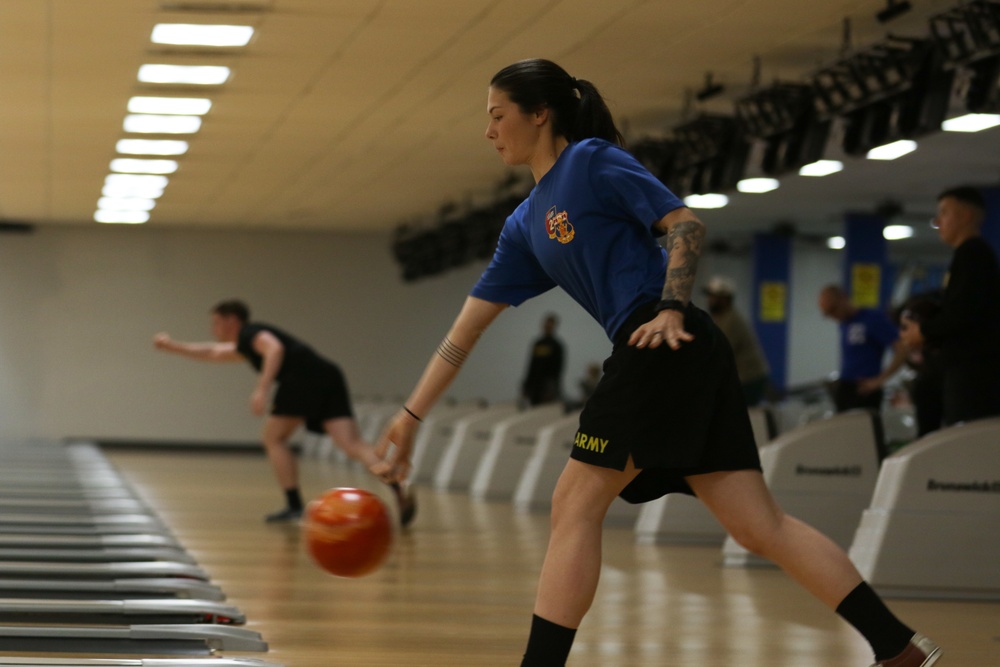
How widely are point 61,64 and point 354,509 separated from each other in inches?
217

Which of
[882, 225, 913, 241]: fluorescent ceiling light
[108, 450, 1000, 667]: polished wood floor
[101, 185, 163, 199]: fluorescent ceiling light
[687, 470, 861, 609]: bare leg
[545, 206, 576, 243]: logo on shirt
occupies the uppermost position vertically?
[882, 225, 913, 241]: fluorescent ceiling light

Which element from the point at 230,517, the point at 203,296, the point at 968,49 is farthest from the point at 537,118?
the point at 203,296

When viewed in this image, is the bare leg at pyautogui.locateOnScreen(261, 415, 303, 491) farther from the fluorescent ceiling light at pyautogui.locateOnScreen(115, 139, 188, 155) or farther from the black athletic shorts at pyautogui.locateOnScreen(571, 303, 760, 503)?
the black athletic shorts at pyautogui.locateOnScreen(571, 303, 760, 503)

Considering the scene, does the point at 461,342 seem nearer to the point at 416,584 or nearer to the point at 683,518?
the point at 416,584

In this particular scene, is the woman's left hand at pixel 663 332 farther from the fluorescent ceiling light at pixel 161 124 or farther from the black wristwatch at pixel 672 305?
the fluorescent ceiling light at pixel 161 124

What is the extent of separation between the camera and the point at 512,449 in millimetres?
9633

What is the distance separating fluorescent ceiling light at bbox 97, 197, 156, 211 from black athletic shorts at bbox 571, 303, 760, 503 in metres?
12.5

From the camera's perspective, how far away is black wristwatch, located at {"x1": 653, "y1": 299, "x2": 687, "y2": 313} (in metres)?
2.42

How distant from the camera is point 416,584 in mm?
5012

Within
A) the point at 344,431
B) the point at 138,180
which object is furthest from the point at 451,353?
the point at 138,180

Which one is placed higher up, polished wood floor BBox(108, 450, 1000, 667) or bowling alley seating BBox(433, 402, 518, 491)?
bowling alley seating BBox(433, 402, 518, 491)

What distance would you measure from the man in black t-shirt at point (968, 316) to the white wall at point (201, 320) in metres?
12.6

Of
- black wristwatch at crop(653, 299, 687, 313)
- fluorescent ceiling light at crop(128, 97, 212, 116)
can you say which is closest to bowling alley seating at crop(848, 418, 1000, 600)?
black wristwatch at crop(653, 299, 687, 313)

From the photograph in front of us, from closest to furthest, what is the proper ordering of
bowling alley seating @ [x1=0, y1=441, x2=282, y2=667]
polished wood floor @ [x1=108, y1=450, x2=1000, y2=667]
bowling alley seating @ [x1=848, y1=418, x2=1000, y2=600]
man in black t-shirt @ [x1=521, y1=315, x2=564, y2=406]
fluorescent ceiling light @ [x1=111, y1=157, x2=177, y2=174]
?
bowling alley seating @ [x1=0, y1=441, x2=282, y2=667]
polished wood floor @ [x1=108, y1=450, x2=1000, y2=667]
bowling alley seating @ [x1=848, y1=418, x2=1000, y2=600]
fluorescent ceiling light @ [x1=111, y1=157, x2=177, y2=174]
man in black t-shirt @ [x1=521, y1=315, x2=564, y2=406]
